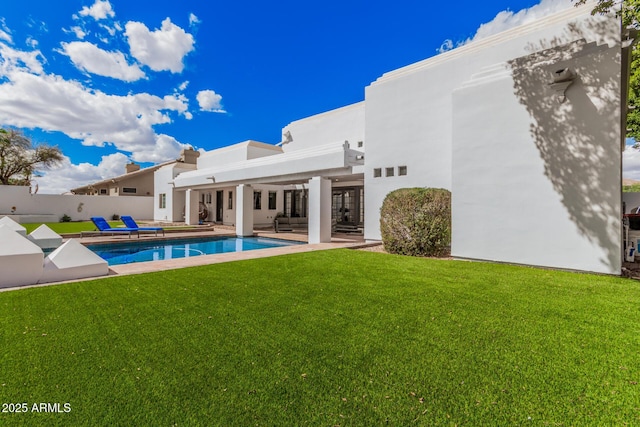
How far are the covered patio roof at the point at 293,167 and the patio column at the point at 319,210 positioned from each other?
0.52m

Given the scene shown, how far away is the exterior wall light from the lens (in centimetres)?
796

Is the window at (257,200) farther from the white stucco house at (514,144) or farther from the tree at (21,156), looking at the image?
the tree at (21,156)

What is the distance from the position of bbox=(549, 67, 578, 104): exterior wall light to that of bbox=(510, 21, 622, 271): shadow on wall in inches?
2.4

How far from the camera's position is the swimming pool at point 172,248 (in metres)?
13.1

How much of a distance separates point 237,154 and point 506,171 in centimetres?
2044

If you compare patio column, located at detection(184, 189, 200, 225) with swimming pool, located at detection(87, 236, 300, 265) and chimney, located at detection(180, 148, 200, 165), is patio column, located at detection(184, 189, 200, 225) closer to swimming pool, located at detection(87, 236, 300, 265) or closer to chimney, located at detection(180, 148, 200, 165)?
swimming pool, located at detection(87, 236, 300, 265)

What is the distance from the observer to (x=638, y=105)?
1891cm

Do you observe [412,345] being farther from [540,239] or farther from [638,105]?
[638,105]

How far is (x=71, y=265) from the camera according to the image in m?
7.58

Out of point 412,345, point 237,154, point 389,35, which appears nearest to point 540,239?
point 412,345

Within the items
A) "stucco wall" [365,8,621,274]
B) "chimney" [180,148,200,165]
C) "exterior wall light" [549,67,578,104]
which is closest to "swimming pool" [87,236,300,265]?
"stucco wall" [365,8,621,274]

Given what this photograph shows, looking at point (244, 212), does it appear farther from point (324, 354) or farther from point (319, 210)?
point (324, 354)

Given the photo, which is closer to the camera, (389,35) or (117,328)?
(117,328)

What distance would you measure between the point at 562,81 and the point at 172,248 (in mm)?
16711
